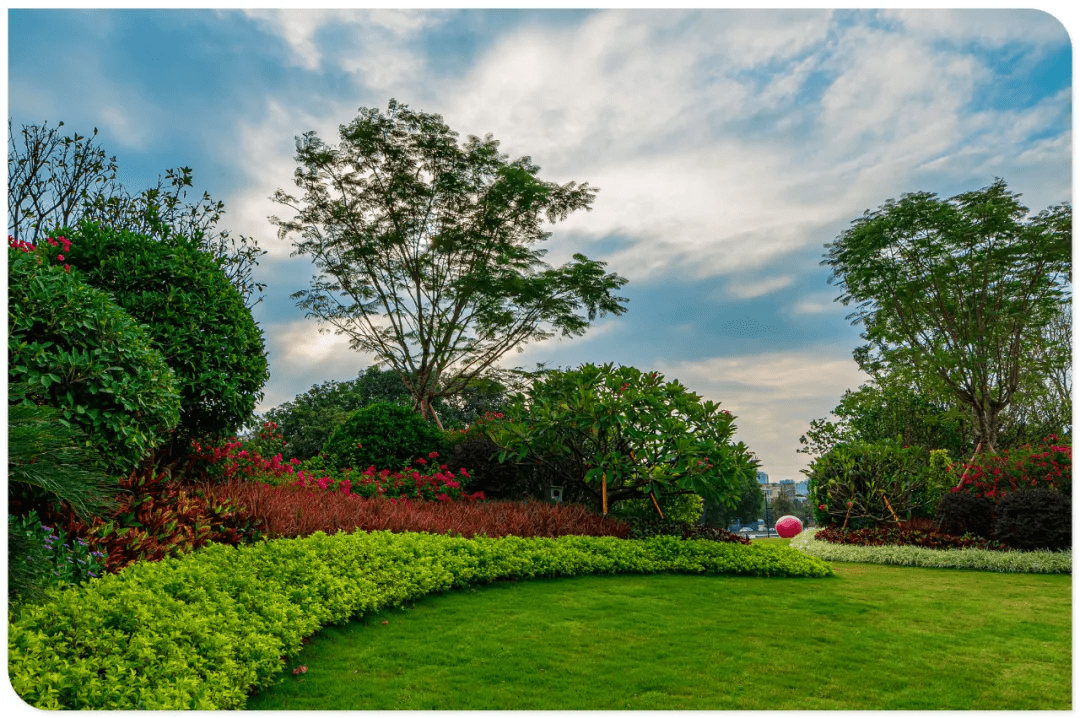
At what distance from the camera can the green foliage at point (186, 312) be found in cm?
545

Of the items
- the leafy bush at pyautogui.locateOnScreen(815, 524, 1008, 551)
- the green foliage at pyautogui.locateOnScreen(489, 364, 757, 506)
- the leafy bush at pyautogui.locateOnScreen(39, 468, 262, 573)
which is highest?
the green foliage at pyautogui.locateOnScreen(489, 364, 757, 506)

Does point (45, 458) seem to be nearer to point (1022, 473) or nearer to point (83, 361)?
point (83, 361)

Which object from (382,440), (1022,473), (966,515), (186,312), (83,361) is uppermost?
(186,312)

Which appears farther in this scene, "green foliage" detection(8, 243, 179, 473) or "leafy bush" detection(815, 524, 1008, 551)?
"leafy bush" detection(815, 524, 1008, 551)

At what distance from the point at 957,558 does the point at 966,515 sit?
61.9 inches

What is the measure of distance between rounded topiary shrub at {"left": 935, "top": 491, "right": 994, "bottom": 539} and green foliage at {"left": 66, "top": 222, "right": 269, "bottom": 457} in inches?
389

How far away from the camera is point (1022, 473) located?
419 inches

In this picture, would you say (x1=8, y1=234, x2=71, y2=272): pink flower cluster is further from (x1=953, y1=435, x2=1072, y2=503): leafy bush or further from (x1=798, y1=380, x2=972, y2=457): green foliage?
(x1=798, y1=380, x2=972, y2=457): green foliage

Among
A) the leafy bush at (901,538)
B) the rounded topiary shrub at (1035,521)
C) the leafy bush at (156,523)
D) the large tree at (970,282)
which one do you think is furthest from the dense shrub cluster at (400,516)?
the large tree at (970,282)

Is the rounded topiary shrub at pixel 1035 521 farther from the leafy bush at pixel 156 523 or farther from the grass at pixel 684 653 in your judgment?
the leafy bush at pixel 156 523

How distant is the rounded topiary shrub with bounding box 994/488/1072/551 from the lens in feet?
30.1

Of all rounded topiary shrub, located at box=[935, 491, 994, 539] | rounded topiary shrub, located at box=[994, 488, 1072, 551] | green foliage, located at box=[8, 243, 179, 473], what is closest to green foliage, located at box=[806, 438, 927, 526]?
rounded topiary shrub, located at box=[935, 491, 994, 539]

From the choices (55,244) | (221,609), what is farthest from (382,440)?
(221,609)

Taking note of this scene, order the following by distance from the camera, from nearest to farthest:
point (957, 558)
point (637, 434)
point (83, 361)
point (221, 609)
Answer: point (221, 609), point (83, 361), point (637, 434), point (957, 558)
